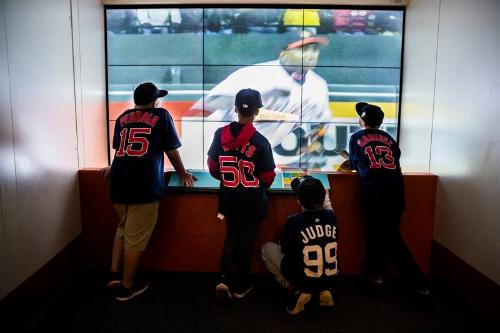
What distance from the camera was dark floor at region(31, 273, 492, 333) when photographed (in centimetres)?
249

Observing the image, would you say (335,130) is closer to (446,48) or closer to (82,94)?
(446,48)

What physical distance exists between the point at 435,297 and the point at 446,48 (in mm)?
1866

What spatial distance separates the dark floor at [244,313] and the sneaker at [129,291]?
4 cm

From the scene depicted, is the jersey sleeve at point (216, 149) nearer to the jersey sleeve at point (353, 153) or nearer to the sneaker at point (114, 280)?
the jersey sleeve at point (353, 153)

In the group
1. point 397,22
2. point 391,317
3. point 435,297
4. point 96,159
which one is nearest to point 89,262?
point 96,159

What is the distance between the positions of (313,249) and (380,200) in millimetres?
665

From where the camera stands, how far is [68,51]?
3014mm

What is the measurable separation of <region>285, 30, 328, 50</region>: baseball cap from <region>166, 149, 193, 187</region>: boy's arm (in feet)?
6.06

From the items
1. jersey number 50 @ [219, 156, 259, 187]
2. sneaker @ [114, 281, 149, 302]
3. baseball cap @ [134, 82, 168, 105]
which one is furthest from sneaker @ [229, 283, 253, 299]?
baseball cap @ [134, 82, 168, 105]

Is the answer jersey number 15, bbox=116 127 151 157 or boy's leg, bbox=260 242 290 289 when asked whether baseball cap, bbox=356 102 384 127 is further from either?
jersey number 15, bbox=116 127 151 157

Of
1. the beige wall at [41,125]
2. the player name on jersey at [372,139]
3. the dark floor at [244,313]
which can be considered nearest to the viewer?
the beige wall at [41,125]

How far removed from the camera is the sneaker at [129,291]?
2816 millimetres

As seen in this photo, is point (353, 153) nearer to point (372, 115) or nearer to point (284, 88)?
point (372, 115)

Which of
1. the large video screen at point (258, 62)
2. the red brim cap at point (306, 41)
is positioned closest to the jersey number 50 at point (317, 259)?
the large video screen at point (258, 62)
